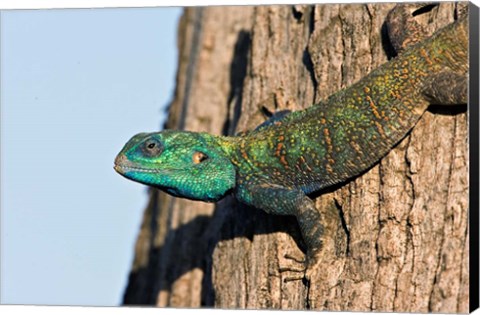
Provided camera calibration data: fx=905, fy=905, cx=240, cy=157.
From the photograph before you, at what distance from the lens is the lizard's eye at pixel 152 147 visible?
6320mm

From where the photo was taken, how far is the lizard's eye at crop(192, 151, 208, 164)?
251 inches

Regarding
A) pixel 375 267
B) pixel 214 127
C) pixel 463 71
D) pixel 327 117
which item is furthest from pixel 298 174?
pixel 214 127

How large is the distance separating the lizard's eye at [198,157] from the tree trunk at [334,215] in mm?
776

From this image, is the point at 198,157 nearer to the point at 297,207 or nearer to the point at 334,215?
the point at 297,207

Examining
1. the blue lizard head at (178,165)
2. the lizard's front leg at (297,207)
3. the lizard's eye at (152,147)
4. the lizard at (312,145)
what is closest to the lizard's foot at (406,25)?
the lizard at (312,145)

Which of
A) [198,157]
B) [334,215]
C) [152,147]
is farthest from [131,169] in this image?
[334,215]

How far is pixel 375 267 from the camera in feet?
19.9

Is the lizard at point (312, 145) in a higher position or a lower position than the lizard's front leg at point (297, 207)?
higher

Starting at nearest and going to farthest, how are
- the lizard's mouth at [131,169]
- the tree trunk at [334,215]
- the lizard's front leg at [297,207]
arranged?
the tree trunk at [334,215] → the lizard's front leg at [297,207] → the lizard's mouth at [131,169]

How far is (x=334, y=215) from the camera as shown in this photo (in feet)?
21.0

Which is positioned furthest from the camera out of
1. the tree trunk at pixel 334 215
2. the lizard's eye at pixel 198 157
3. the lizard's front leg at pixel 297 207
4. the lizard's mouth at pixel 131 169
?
the lizard's eye at pixel 198 157

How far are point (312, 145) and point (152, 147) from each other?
112 centimetres

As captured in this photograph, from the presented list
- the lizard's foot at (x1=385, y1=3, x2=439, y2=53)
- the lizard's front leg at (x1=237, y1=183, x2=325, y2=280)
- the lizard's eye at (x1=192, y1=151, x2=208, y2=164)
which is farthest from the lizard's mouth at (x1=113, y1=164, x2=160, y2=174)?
the lizard's foot at (x1=385, y1=3, x2=439, y2=53)

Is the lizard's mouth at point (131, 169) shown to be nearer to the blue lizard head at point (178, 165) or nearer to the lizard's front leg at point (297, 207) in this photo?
the blue lizard head at point (178, 165)
